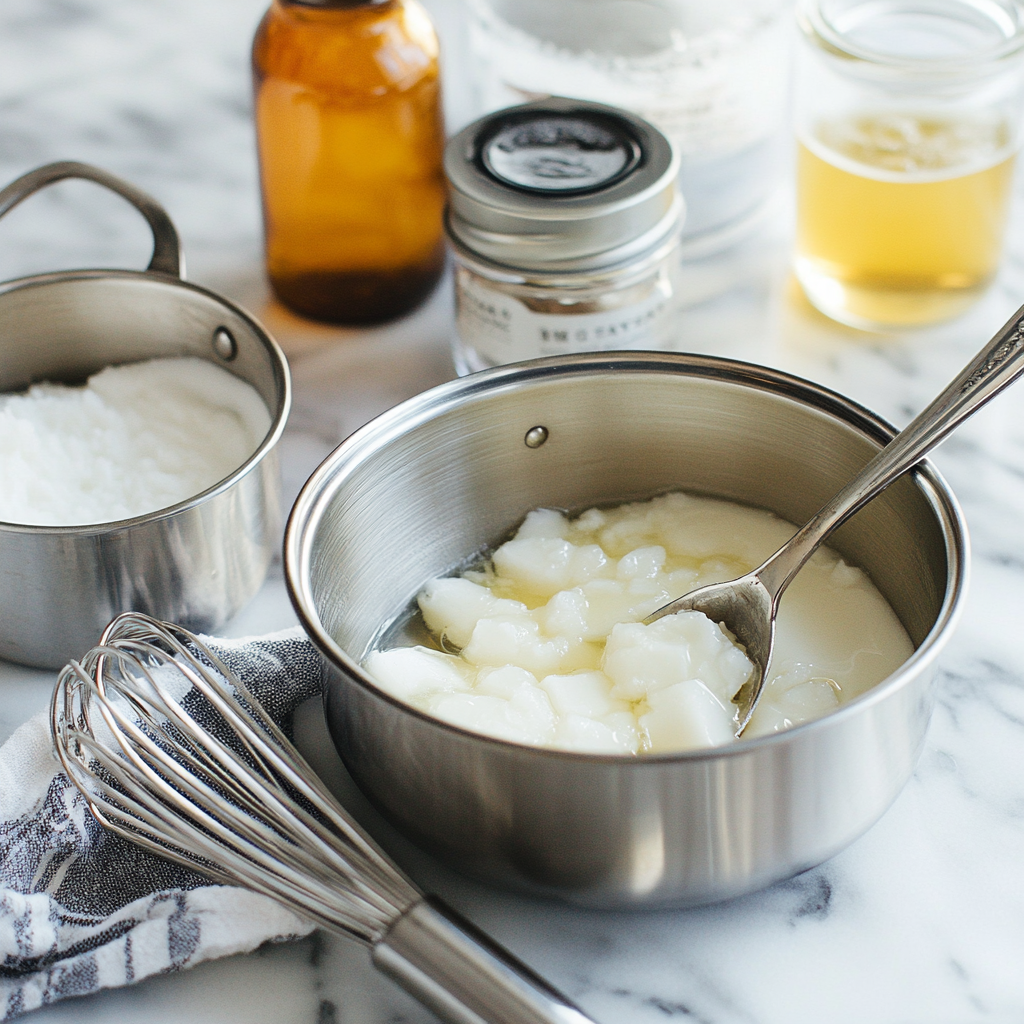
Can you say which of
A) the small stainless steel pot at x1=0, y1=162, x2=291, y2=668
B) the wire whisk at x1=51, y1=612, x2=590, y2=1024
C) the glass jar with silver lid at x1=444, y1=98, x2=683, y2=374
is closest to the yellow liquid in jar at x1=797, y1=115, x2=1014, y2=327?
the glass jar with silver lid at x1=444, y1=98, x2=683, y2=374

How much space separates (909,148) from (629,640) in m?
0.40

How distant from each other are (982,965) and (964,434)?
1.21 feet

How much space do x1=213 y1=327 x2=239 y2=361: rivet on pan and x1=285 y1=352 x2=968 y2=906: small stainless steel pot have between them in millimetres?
152

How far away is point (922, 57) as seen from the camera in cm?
76

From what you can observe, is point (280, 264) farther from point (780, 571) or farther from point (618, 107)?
point (780, 571)

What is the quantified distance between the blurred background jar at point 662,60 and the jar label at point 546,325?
13 centimetres

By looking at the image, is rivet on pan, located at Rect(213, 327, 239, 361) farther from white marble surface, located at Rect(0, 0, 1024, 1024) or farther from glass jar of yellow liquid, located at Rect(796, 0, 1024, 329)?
glass jar of yellow liquid, located at Rect(796, 0, 1024, 329)

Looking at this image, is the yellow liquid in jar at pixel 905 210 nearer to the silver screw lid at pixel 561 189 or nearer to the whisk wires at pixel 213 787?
the silver screw lid at pixel 561 189

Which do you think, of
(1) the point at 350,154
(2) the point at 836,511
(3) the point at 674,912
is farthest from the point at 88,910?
(1) the point at 350,154

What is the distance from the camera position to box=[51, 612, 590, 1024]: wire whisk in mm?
468

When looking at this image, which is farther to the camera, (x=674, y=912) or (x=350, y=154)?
(x=350, y=154)

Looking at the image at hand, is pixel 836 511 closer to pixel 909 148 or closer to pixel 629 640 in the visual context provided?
pixel 629 640

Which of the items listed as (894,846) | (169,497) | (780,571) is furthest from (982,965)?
(169,497)

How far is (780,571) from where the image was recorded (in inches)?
23.5
